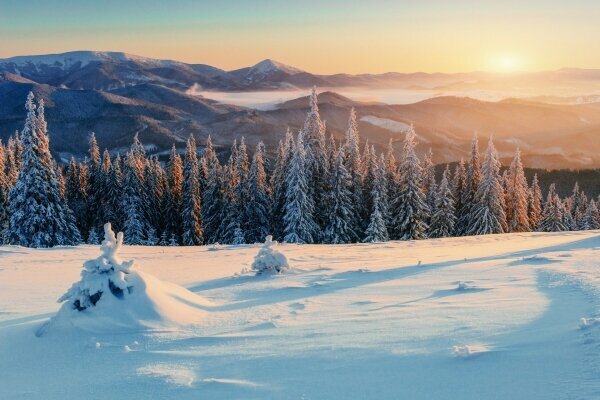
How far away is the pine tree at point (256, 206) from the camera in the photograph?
156ft

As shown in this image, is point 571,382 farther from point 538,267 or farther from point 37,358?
point 538,267

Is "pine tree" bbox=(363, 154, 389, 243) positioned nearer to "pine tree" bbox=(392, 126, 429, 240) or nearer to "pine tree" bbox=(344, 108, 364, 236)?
"pine tree" bbox=(392, 126, 429, 240)

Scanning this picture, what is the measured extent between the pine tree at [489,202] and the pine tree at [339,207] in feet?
36.7

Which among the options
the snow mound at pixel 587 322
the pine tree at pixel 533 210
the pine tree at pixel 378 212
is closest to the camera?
the snow mound at pixel 587 322

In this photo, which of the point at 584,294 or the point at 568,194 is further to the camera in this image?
the point at 568,194

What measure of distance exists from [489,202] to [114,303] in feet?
135

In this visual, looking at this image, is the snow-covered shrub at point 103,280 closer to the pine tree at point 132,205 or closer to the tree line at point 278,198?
the tree line at point 278,198

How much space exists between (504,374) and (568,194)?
7424 inches

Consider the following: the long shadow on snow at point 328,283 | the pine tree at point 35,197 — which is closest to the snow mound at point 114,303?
the long shadow on snow at point 328,283

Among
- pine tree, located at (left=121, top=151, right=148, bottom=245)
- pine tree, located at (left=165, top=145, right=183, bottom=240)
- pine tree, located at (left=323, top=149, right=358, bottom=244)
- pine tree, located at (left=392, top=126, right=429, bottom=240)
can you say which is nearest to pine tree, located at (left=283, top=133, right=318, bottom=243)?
pine tree, located at (left=323, top=149, right=358, bottom=244)

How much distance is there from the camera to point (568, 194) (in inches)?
6732

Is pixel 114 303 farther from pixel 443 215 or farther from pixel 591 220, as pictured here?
pixel 591 220

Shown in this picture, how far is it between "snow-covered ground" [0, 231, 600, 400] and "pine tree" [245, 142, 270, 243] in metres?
37.4

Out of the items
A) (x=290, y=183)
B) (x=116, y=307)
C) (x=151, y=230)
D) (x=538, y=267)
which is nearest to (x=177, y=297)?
(x=116, y=307)
